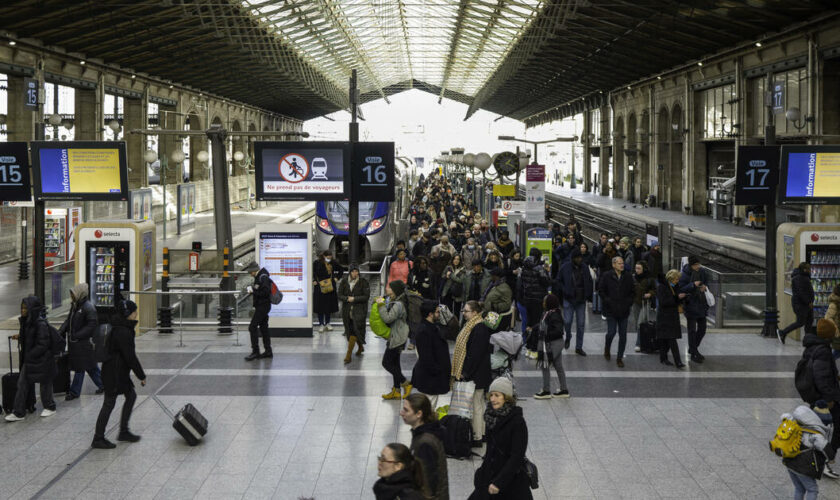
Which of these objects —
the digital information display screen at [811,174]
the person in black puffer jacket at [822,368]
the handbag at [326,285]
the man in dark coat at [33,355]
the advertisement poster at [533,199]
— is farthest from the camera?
the advertisement poster at [533,199]

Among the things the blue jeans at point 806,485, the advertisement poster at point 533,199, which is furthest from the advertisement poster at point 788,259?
the blue jeans at point 806,485

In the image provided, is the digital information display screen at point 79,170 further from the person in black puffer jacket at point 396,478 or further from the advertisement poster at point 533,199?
the person in black puffer jacket at point 396,478

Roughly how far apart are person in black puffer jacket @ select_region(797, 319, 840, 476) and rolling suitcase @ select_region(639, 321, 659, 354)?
5073 millimetres

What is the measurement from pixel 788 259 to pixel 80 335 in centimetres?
1084

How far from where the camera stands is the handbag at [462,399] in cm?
793

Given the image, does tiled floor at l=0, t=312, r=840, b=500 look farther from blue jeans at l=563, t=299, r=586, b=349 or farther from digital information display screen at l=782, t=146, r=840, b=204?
digital information display screen at l=782, t=146, r=840, b=204

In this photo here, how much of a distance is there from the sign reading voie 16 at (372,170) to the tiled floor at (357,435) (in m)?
3.35

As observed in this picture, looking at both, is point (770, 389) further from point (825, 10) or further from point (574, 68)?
point (574, 68)

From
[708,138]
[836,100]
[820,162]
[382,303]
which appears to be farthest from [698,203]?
[382,303]

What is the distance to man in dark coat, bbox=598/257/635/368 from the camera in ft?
39.1

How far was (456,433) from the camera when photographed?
A: 757 cm

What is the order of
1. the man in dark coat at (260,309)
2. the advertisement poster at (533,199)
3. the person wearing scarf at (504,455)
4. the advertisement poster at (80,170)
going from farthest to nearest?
the advertisement poster at (533,199) < the advertisement poster at (80,170) < the man in dark coat at (260,309) < the person wearing scarf at (504,455)

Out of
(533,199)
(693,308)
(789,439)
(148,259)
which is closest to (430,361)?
(789,439)

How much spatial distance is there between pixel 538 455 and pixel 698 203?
36.6m
